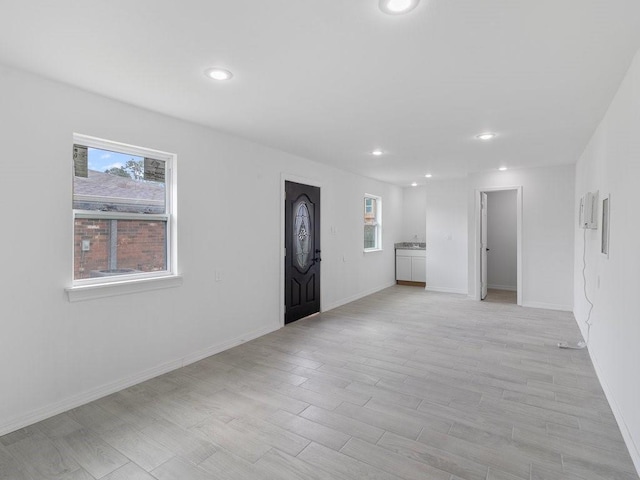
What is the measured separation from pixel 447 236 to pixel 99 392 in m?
6.64

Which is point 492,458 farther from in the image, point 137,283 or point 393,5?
point 137,283

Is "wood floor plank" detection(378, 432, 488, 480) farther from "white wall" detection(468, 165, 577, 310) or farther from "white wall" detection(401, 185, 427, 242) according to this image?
"white wall" detection(401, 185, 427, 242)

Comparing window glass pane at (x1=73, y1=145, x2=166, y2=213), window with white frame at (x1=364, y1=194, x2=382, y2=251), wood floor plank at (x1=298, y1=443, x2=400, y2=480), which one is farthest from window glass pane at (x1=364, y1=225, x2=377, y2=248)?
wood floor plank at (x1=298, y1=443, x2=400, y2=480)

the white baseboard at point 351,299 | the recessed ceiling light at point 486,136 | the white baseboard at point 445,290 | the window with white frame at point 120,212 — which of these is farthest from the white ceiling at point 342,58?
the white baseboard at point 445,290

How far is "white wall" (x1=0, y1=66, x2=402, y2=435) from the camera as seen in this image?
246cm

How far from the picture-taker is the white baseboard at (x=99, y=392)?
2449mm

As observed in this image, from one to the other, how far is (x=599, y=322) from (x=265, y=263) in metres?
3.61

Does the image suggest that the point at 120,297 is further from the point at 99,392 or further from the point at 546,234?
the point at 546,234

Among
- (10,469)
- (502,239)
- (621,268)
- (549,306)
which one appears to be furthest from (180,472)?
(502,239)

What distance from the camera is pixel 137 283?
3166mm

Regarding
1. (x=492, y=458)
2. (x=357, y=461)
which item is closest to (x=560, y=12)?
(x=492, y=458)

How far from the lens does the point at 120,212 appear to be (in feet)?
10.3

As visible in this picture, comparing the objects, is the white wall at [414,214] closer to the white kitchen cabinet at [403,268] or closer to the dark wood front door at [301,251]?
the white kitchen cabinet at [403,268]

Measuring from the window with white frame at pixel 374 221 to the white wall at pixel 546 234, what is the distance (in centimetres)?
253
